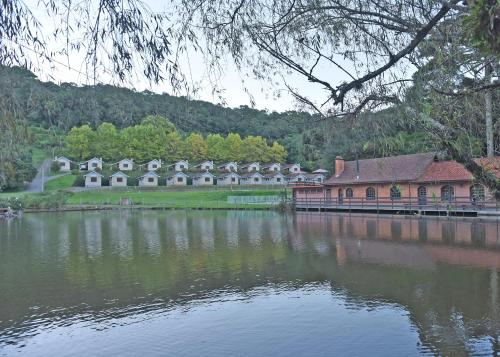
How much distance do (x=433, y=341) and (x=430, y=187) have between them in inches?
1119

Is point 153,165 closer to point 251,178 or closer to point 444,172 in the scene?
point 251,178

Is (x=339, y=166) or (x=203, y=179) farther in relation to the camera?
(x=203, y=179)

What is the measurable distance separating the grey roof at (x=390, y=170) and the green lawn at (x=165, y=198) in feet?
39.2

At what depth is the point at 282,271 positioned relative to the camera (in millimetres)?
15242

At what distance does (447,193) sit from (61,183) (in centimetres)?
5558

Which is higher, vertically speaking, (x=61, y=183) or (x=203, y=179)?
(x=61, y=183)

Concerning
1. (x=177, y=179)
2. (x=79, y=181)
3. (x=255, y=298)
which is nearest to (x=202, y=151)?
(x=177, y=179)

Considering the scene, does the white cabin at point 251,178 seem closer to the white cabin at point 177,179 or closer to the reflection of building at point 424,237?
the white cabin at point 177,179

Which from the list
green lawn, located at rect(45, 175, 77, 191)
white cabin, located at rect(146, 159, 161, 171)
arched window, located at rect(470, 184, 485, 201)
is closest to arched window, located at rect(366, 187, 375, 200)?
arched window, located at rect(470, 184, 485, 201)

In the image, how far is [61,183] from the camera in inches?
2734

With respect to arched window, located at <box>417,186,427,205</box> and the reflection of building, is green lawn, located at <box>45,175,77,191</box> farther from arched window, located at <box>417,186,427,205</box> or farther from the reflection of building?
arched window, located at <box>417,186,427,205</box>

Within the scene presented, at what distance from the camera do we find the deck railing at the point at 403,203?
3119cm

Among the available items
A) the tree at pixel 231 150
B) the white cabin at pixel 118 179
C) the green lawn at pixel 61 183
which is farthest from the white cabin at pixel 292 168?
the green lawn at pixel 61 183

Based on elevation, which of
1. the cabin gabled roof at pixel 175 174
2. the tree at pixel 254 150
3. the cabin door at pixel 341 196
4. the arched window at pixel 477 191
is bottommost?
the cabin door at pixel 341 196
